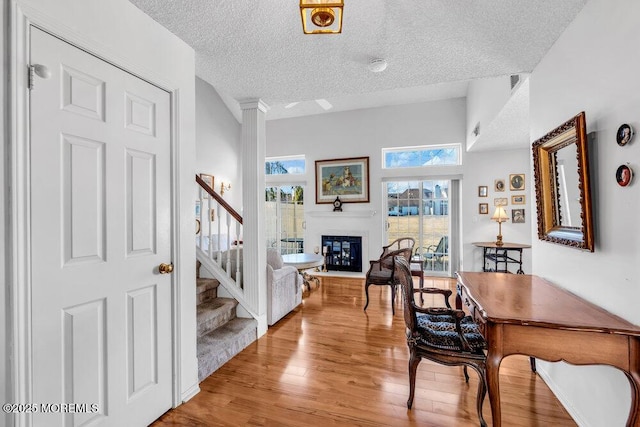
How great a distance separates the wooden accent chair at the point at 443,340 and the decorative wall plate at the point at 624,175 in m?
1.04

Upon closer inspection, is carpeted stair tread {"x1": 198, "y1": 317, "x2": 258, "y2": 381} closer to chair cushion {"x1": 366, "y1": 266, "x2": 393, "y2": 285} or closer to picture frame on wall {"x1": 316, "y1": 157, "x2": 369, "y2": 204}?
chair cushion {"x1": 366, "y1": 266, "x2": 393, "y2": 285}

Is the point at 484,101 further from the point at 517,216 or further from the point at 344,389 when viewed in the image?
the point at 344,389

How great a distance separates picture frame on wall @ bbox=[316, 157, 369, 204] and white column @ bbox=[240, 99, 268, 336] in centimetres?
329

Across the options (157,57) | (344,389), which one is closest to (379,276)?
(344,389)

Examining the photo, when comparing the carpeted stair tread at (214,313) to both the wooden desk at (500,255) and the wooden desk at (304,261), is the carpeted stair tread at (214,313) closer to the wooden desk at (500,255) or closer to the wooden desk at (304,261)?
the wooden desk at (304,261)

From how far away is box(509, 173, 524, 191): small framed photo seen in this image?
17.6ft

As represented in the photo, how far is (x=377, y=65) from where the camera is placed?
7.76 ft

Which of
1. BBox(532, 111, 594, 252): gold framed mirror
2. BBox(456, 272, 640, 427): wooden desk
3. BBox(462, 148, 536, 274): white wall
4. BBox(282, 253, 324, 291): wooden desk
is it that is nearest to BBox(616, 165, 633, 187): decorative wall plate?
BBox(532, 111, 594, 252): gold framed mirror

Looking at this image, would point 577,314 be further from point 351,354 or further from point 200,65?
point 200,65

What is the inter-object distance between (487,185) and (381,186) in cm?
200

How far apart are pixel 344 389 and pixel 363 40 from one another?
262 cm

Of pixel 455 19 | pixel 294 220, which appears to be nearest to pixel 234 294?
pixel 455 19

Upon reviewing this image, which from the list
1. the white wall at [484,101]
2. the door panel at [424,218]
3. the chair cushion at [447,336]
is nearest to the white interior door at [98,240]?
the chair cushion at [447,336]

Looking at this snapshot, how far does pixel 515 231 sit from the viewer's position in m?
5.39
